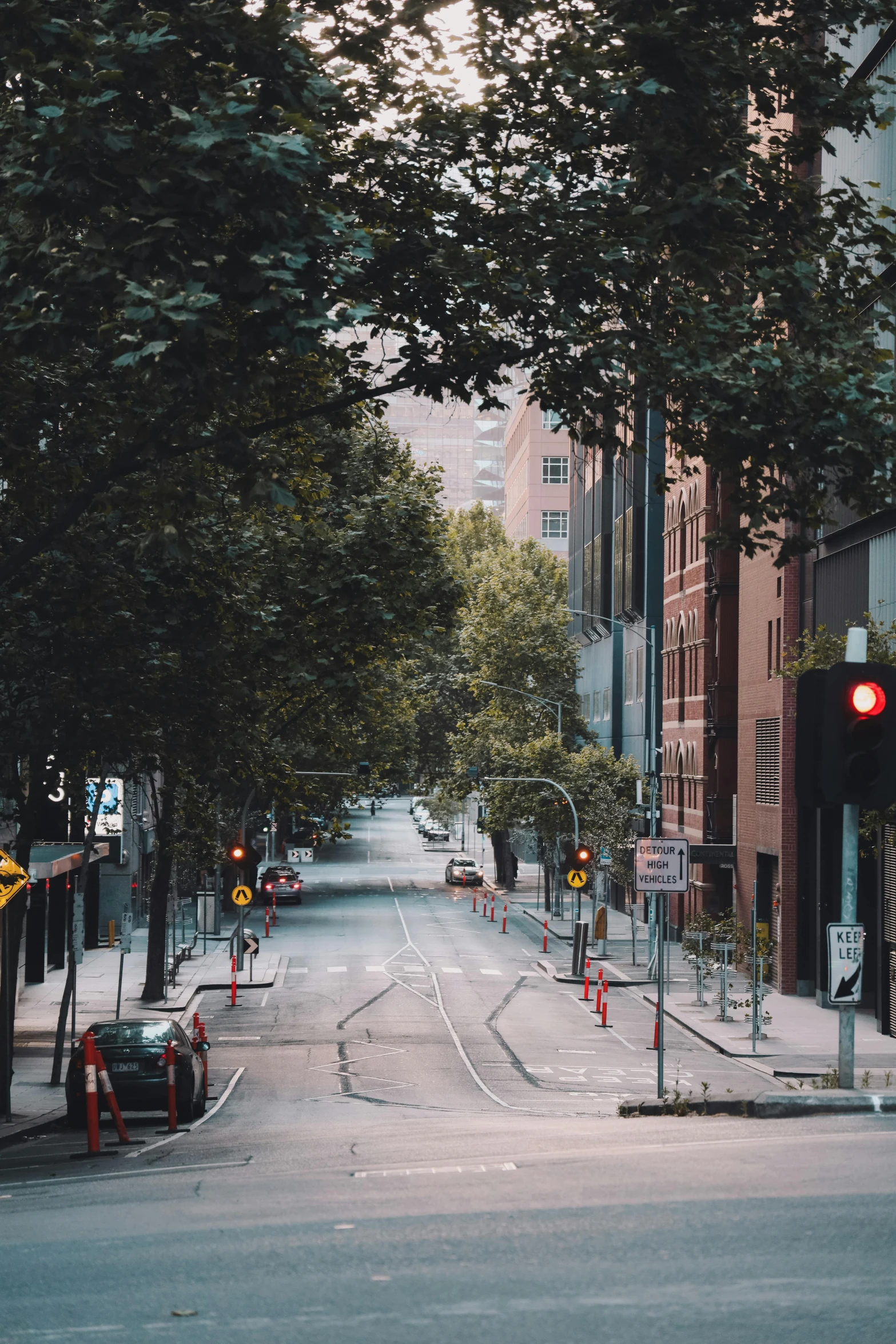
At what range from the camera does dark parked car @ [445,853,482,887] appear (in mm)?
86125

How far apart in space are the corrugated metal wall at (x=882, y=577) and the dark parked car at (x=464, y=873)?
55.7 m

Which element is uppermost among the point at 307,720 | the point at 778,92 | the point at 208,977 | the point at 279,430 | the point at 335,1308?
the point at 778,92

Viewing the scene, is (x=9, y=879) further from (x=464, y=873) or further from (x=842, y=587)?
(x=464, y=873)

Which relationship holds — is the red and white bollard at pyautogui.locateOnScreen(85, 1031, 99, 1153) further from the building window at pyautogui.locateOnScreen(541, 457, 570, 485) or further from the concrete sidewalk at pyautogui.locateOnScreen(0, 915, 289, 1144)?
the building window at pyautogui.locateOnScreen(541, 457, 570, 485)

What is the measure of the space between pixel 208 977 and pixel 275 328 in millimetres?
36716

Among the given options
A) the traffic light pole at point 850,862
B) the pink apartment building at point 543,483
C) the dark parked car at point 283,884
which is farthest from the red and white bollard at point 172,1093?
the pink apartment building at point 543,483

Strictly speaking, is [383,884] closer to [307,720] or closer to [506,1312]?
[307,720]

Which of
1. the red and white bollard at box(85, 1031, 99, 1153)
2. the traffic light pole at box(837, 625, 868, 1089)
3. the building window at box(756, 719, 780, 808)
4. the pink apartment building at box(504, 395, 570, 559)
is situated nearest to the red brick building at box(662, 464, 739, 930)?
the building window at box(756, 719, 780, 808)

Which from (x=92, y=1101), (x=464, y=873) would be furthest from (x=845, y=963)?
(x=464, y=873)

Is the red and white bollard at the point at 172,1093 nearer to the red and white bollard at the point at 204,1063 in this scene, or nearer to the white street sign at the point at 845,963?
the red and white bollard at the point at 204,1063

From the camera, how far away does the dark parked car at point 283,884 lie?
71.9m

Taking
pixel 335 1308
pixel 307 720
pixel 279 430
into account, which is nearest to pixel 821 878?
pixel 307 720

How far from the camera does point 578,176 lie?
49.6 ft

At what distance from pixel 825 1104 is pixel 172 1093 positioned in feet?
31.1
